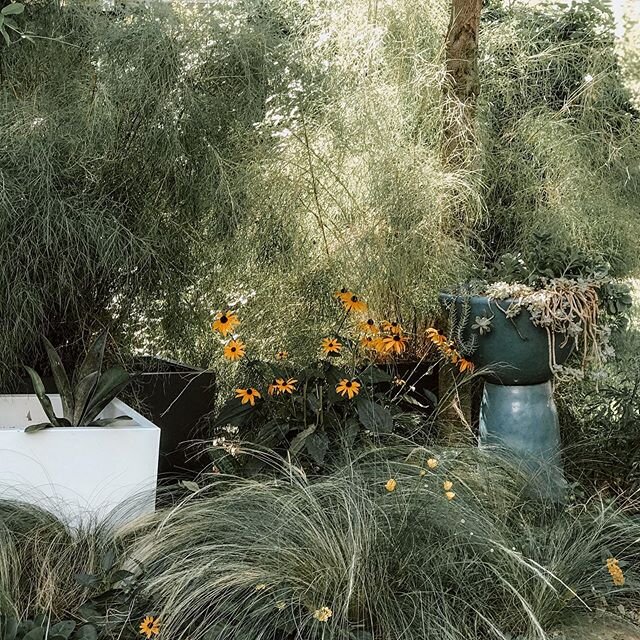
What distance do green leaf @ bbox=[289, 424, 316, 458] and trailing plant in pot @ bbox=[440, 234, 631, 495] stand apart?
0.59m

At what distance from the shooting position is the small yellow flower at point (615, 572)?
6.98 feet

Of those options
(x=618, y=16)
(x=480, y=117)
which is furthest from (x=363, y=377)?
(x=618, y=16)

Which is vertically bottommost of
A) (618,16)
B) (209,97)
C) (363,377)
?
(363,377)

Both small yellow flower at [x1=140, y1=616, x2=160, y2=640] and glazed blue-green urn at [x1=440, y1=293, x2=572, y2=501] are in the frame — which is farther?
glazed blue-green urn at [x1=440, y1=293, x2=572, y2=501]

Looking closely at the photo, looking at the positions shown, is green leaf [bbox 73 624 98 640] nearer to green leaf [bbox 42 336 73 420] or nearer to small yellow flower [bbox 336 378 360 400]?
green leaf [bbox 42 336 73 420]

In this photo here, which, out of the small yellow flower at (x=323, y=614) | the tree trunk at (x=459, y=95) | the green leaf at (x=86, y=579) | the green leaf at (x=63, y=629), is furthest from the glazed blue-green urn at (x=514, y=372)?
the green leaf at (x=63, y=629)

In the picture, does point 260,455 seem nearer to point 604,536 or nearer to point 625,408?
point 604,536

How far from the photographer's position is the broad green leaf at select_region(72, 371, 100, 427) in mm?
2596

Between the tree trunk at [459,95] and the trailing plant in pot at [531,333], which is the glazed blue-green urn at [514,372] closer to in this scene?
the trailing plant in pot at [531,333]

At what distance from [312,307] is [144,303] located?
1.82 feet

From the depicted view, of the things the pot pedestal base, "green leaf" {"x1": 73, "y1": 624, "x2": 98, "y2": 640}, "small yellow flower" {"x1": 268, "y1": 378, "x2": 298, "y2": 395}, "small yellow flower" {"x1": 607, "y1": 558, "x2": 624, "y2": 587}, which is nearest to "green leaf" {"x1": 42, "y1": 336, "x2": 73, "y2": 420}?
"small yellow flower" {"x1": 268, "y1": 378, "x2": 298, "y2": 395}

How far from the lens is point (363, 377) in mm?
2871

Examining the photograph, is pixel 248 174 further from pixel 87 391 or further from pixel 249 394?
pixel 87 391

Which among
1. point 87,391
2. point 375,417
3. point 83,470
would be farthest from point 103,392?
point 375,417
